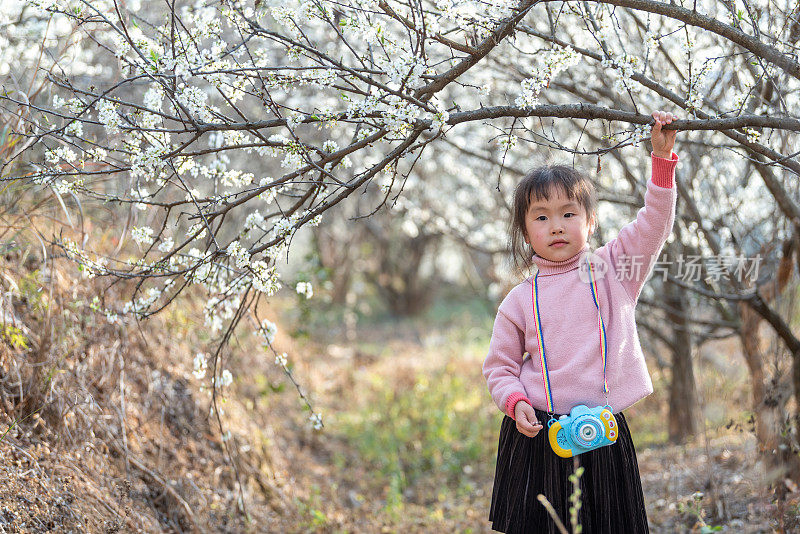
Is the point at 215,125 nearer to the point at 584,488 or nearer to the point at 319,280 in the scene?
the point at 584,488

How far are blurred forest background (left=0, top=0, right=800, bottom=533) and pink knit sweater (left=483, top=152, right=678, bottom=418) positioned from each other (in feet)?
0.93

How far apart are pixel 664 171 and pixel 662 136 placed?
0.34 feet

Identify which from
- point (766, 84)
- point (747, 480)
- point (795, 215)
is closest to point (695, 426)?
point (747, 480)

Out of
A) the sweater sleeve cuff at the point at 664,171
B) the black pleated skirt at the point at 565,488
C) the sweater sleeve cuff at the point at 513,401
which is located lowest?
the black pleated skirt at the point at 565,488

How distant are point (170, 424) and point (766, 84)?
350 centimetres

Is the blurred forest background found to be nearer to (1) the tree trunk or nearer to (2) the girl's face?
(1) the tree trunk

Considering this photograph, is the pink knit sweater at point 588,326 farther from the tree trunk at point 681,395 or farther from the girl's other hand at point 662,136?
the tree trunk at point 681,395

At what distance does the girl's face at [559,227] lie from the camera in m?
2.20

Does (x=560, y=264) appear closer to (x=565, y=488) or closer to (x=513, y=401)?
(x=513, y=401)

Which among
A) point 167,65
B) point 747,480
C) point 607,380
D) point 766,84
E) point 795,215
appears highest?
point 766,84

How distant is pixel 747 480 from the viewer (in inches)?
146

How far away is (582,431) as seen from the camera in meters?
2.02

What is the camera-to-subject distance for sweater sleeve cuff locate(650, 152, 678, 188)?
2.08 metres

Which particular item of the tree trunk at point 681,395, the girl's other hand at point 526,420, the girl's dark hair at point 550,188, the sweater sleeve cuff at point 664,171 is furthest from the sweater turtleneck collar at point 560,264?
the tree trunk at point 681,395
